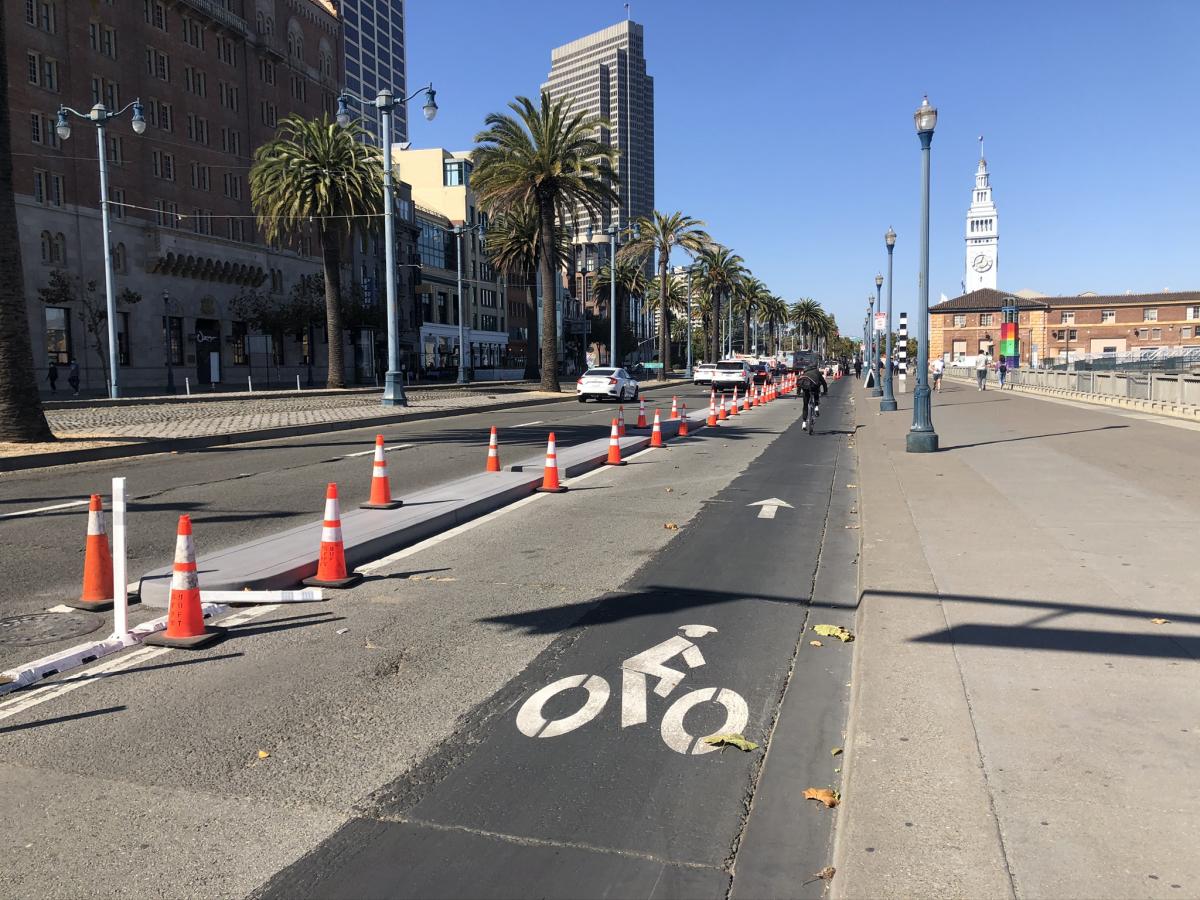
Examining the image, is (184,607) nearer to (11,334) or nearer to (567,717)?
(567,717)

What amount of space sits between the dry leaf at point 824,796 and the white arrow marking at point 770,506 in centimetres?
704

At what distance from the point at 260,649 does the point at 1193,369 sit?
155 ft

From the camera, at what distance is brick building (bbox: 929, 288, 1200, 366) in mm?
113938

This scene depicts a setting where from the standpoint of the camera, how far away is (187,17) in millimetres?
56031

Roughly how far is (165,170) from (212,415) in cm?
3452

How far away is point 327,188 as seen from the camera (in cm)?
4206

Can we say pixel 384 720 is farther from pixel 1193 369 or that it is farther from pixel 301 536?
pixel 1193 369

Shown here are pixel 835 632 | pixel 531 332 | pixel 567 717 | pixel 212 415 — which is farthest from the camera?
pixel 531 332

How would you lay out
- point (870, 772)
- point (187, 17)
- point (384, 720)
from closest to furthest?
1. point (870, 772)
2. point (384, 720)
3. point (187, 17)

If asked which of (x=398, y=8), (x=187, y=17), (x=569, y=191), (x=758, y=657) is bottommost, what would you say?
(x=758, y=657)

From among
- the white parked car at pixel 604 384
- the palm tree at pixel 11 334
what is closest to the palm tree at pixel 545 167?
the white parked car at pixel 604 384

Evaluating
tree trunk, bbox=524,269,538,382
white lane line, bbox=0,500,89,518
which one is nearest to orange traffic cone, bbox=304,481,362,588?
white lane line, bbox=0,500,89,518

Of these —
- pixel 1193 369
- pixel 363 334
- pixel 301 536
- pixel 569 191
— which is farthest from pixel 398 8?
pixel 301 536

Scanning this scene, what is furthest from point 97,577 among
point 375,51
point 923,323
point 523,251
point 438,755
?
point 375,51
